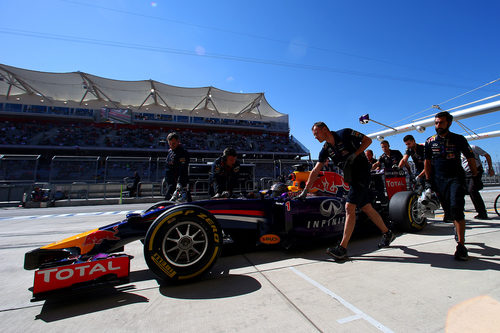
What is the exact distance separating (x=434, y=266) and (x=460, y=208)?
0.74 metres

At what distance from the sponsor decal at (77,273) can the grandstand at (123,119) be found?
2360 centimetres

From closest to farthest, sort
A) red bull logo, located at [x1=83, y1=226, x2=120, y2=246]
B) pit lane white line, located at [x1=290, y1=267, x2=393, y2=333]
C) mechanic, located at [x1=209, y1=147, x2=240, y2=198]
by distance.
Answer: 1. pit lane white line, located at [x1=290, y1=267, x2=393, y2=333]
2. red bull logo, located at [x1=83, y1=226, x2=120, y2=246]
3. mechanic, located at [x1=209, y1=147, x2=240, y2=198]

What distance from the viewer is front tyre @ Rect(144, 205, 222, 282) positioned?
1674 mm

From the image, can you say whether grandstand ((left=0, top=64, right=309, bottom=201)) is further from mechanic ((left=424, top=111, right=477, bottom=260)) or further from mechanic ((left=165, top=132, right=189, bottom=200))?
mechanic ((left=424, top=111, right=477, bottom=260))

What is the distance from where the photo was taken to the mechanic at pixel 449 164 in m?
2.29

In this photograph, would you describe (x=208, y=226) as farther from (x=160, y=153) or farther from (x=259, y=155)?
(x=259, y=155)

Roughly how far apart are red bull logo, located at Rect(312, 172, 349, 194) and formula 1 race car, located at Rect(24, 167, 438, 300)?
208cm

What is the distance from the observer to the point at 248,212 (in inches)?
91.4

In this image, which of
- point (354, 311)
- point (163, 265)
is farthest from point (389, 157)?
point (163, 265)

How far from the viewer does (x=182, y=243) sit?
5.82 ft

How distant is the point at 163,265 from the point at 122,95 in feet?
124

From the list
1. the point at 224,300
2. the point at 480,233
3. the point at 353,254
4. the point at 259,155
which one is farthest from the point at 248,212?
the point at 259,155

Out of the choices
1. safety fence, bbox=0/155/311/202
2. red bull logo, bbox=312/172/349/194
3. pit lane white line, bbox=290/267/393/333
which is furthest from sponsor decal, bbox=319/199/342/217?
safety fence, bbox=0/155/311/202

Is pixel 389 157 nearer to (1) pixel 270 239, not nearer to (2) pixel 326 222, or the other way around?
(2) pixel 326 222
